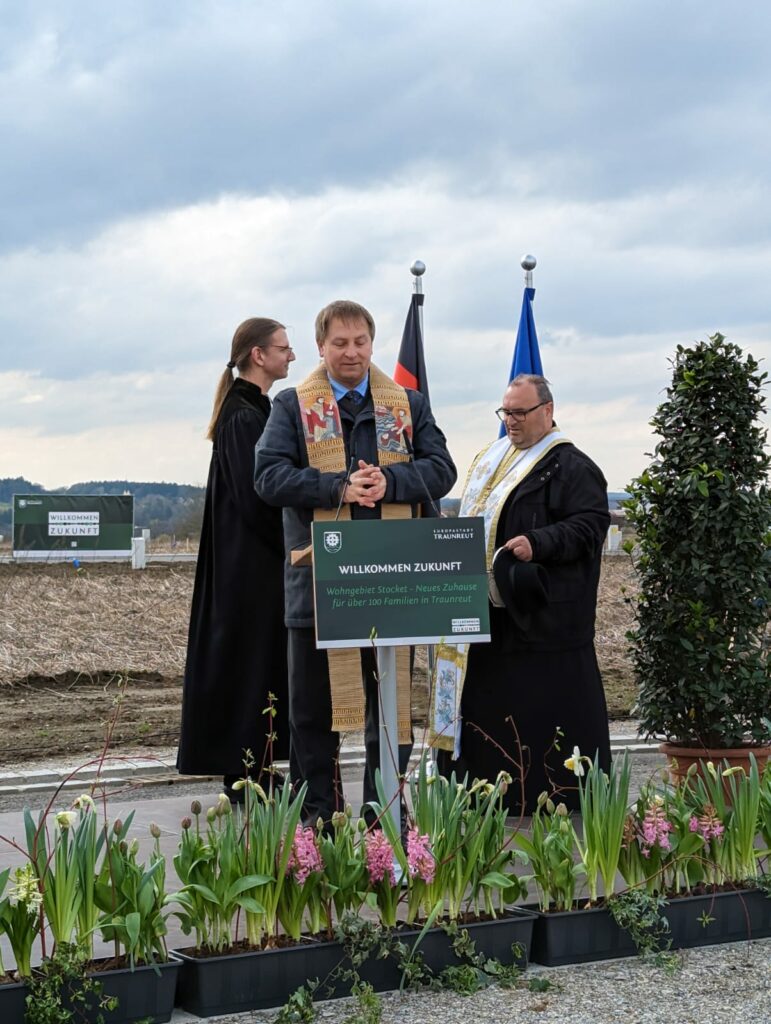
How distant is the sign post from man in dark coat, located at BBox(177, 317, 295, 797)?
6.69ft

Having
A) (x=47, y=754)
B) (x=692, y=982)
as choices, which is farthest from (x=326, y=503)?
(x=47, y=754)

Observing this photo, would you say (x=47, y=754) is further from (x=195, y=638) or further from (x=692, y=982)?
(x=692, y=982)

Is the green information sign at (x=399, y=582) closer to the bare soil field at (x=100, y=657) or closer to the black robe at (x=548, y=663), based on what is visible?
the black robe at (x=548, y=663)

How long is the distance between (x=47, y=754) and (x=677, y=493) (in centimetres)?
429

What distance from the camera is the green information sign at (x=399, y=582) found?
4.36 meters

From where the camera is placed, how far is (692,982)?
13.0ft

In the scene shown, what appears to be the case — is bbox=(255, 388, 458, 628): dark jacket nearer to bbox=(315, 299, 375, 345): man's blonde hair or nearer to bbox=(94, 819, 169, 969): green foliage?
bbox=(315, 299, 375, 345): man's blonde hair

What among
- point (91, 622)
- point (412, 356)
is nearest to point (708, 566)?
point (412, 356)

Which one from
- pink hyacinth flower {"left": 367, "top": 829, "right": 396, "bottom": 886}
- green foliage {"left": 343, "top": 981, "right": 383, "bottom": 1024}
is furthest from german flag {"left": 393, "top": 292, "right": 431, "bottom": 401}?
green foliage {"left": 343, "top": 981, "right": 383, "bottom": 1024}

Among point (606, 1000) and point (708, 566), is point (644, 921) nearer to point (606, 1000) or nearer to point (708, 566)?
point (606, 1000)

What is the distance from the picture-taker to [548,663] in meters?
6.20

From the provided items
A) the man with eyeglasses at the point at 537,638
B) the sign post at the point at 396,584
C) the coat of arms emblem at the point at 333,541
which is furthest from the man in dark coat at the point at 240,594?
the coat of arms emblem at the point at 333,541

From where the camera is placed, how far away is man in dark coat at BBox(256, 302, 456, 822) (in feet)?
17.3

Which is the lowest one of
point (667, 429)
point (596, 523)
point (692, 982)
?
point (692, 982)
